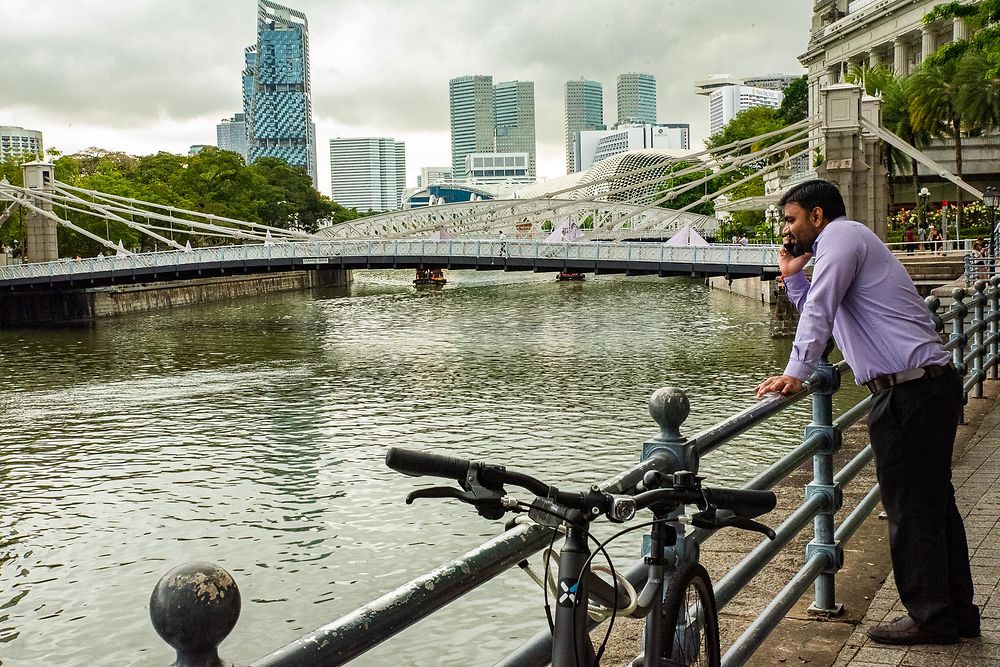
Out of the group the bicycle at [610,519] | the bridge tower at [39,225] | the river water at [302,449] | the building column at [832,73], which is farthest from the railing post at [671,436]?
the building column at [832,73]

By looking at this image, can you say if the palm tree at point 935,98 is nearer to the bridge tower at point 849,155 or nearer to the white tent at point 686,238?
the bridge tower at point 849,155

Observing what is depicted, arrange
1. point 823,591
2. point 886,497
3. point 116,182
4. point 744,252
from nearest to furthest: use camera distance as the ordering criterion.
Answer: point 886,497
point 823,591
point 744,252
point 116,182

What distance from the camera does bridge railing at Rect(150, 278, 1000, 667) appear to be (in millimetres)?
1328

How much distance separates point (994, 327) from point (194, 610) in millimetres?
9026

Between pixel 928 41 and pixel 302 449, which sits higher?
pixel 928 41

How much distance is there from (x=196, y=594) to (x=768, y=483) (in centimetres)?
212

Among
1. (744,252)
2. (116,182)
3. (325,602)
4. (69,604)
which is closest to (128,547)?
(69,604)

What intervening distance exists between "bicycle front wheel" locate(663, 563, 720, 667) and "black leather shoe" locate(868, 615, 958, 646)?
137 centimetres

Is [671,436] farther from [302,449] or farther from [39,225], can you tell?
[39,225]

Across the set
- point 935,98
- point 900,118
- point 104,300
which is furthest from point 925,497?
point 900,118

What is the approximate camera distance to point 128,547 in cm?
1173

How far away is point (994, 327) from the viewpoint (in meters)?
9.38

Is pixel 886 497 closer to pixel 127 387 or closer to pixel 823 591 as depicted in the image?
pixel 823 591

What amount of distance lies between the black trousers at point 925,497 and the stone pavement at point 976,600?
0.28ft
